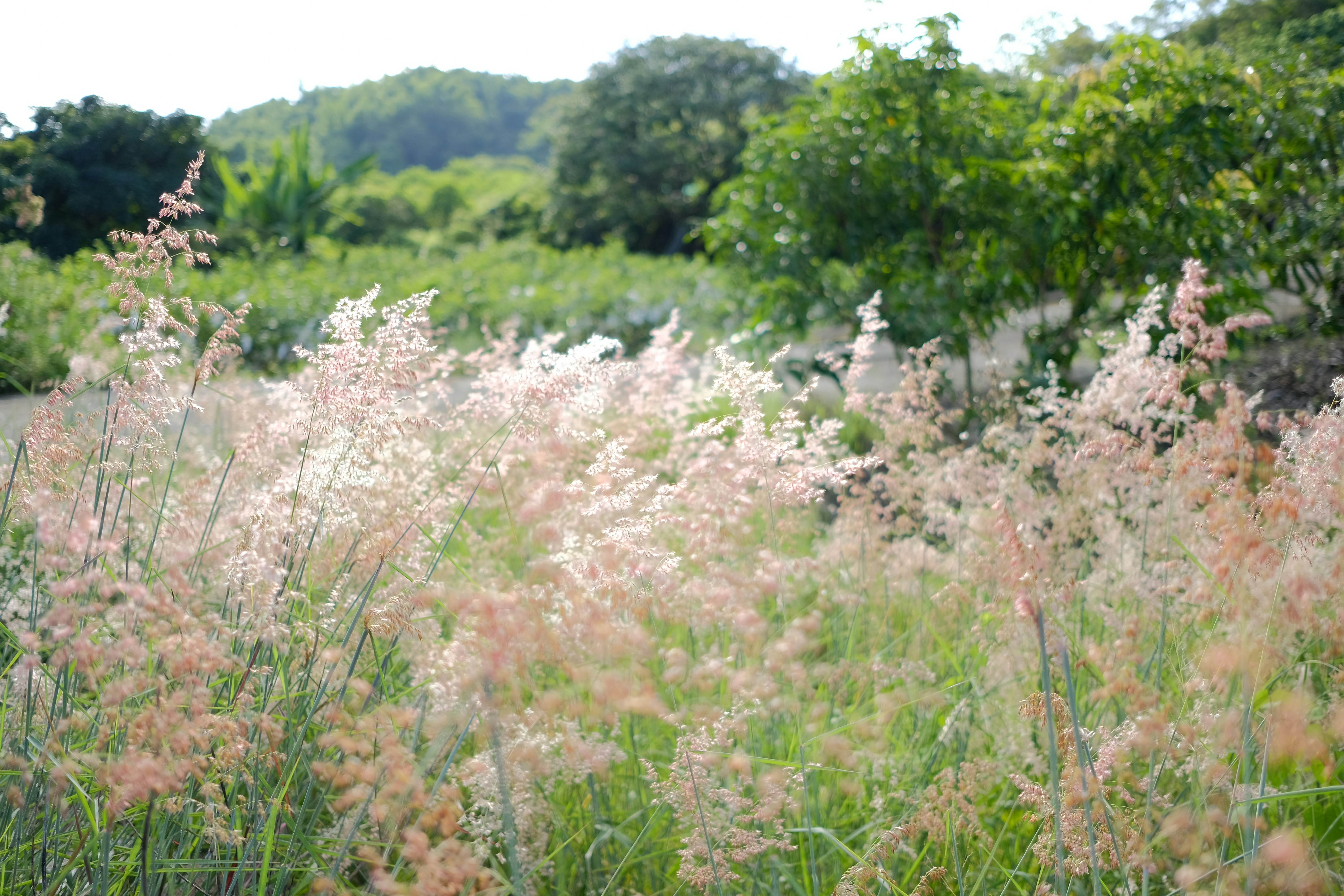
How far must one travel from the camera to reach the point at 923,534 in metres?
2.09

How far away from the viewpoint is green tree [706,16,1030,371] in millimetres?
3920

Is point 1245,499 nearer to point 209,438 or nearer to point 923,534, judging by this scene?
point 923,534

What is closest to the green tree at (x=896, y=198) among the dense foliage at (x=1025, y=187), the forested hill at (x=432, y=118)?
the dense foliage at (x=1025, y=187)

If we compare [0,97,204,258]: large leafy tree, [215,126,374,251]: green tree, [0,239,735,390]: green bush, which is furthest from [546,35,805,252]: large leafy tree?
[0,97,204,258]: large leafy tree

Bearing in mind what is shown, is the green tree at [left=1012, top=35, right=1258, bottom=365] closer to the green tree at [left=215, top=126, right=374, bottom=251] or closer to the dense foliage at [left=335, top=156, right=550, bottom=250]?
the green tree at [left=215, top=126, right=374, bottom=251]

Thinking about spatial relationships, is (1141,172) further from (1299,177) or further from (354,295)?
(354,295)

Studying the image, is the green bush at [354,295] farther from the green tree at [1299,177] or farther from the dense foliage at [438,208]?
the dense foliage at [438,208]

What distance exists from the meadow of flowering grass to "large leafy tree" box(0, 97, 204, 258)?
10.9 feet

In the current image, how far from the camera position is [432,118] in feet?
117

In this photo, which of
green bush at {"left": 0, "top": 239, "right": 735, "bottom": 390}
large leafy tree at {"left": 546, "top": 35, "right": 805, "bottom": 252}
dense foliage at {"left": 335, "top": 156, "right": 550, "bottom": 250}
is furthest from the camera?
large leafy tree at {"left": 546, "top": 35, "right": 805, "bottom": 252}

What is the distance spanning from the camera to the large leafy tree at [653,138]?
66.2 ft

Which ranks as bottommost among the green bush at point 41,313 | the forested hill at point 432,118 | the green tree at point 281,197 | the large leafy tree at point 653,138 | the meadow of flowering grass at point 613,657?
the meadow of flowering grass at point 613,657

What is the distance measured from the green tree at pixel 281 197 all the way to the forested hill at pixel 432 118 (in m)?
17.7

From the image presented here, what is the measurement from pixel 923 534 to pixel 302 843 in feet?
5.13
